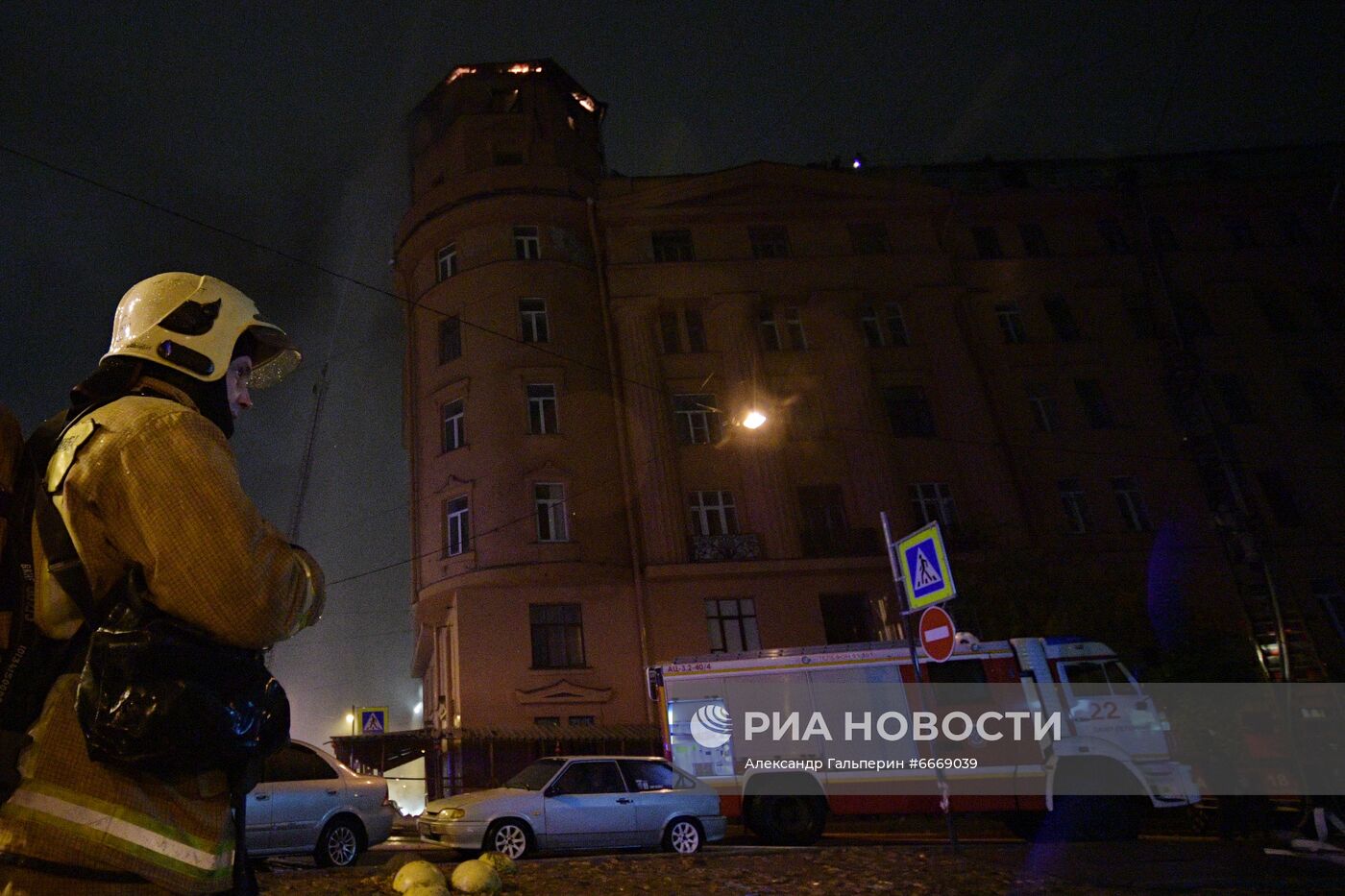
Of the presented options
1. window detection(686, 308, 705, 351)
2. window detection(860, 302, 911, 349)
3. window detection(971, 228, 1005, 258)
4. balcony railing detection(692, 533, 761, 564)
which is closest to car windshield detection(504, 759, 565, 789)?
balcony railing detection(692, 533, 761, 564)

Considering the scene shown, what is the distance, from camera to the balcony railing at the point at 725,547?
24.6 metres

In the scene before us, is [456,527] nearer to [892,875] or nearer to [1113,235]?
[892,875]

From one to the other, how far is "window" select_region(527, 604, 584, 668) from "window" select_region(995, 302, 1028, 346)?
2001 cm

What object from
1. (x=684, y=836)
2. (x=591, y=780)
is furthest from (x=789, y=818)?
(x=591, y=780)

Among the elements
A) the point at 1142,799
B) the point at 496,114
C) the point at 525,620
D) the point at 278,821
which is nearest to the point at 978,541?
the point at 1142,799

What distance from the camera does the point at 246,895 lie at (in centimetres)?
172

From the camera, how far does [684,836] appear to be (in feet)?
39.7

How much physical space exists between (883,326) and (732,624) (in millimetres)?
13225

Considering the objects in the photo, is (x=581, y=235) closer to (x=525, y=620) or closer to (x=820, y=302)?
(x=820, y=302)

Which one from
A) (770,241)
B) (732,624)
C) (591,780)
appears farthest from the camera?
(770,241)

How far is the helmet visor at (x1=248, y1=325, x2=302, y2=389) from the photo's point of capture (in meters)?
2.28

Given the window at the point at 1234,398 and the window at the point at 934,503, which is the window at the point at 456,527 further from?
the window at the point at 1234,398

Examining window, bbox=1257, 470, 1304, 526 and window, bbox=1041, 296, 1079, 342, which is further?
window, bbox=1041, 296, 1079, 342

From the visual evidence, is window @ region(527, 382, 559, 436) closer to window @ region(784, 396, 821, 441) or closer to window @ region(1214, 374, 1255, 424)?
window @ region(784, 396, 821, 441)
